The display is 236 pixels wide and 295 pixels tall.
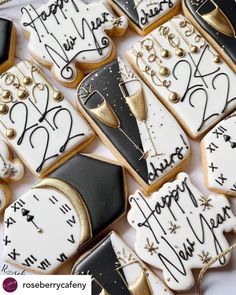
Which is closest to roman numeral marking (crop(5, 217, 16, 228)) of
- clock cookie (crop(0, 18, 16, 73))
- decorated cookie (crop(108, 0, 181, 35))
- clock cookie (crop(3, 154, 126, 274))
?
clock cookie (crop(3, 154, 126, 274))

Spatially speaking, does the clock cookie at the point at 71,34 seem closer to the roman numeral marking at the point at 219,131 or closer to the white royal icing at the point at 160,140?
the white royal icing at the point at 160,140

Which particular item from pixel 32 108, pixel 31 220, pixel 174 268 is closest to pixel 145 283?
pixel 174 268

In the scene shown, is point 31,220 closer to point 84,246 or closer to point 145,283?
point 84,246

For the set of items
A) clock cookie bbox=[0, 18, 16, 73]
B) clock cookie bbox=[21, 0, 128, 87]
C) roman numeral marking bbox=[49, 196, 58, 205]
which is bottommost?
roman numeral marking bbox=[49, 196, 58, 205]

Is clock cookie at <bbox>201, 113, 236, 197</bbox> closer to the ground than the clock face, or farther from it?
closer to the ground

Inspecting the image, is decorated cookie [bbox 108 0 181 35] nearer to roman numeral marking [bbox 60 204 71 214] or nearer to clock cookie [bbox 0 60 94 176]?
clock cookie [bbox 0 60 94 176]

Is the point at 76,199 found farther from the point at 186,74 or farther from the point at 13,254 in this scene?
the point at 186,74

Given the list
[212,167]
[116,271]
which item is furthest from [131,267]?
[212,167]
